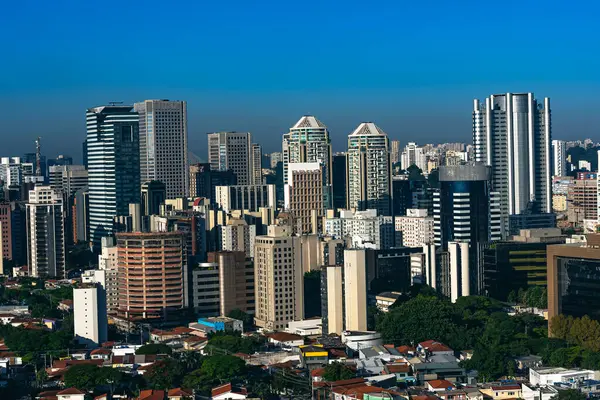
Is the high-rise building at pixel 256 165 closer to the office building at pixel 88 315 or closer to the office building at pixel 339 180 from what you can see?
the office building at pixel 339 180

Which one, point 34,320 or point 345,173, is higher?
point 345,173

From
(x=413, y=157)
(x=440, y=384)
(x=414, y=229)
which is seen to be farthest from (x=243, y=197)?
(x=440, y=384)

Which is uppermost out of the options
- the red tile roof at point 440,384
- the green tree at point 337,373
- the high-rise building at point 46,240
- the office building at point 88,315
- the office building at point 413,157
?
the office building at point 413,157

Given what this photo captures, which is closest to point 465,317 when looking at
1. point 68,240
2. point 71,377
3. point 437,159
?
point 71,377

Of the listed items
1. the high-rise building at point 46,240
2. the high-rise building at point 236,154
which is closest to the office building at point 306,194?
the high-rise building at point 46,240

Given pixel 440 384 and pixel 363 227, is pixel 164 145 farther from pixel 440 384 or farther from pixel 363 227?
pixel 440 384

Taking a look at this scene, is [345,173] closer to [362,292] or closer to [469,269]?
[469,269]

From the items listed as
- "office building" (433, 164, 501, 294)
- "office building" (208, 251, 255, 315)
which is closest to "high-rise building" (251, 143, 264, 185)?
"office building" (433, 164, 501, 294)
